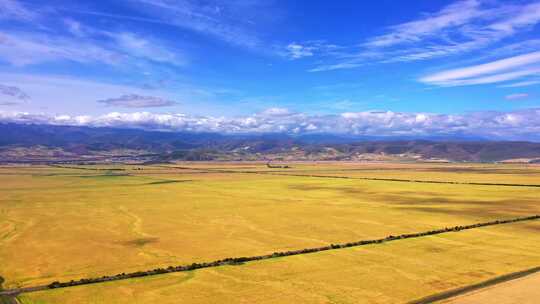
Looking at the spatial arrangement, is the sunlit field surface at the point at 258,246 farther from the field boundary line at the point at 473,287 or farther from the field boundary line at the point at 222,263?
the field boundary line at the point at 222,263

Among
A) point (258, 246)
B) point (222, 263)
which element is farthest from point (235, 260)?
point (258, 246)

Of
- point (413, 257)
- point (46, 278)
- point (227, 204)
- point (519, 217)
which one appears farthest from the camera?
point (227, 204)

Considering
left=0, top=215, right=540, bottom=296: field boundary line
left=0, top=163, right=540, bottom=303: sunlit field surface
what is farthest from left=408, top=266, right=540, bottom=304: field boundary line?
left=0, top=215, right=540, bottom=296: field boundary line

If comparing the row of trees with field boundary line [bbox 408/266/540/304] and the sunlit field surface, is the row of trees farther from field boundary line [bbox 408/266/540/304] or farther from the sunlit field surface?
field boundary line [bbox 408/266/540/304]

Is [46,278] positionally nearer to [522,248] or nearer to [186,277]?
[186,277]

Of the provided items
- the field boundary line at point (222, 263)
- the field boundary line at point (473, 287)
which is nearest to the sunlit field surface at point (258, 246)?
the field boundary line at point (473, 287)

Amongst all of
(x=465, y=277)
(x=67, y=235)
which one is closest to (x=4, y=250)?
(x=67, y=235)
